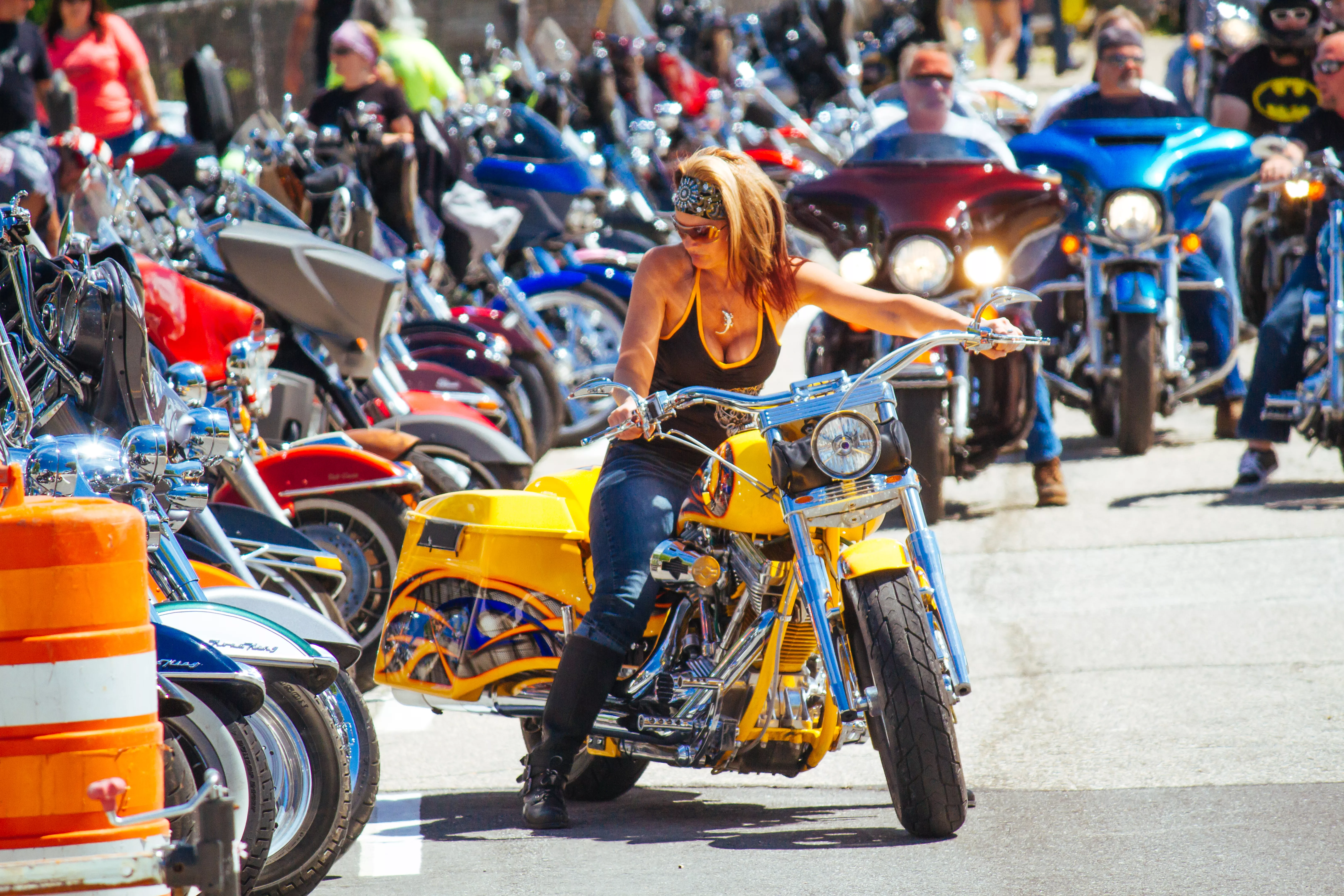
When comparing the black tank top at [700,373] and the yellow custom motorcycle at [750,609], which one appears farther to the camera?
the black tank top at [700,373]

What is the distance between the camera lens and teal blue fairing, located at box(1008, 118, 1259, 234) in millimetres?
9469

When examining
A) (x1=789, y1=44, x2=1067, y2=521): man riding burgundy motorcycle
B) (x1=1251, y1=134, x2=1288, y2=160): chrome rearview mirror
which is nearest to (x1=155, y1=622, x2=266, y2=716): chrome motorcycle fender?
(x1=789, y1=44, x2=1067, y2=521): man riding burgundy motorcycle

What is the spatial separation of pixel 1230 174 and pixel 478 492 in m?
5.72

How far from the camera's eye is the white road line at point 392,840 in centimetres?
454

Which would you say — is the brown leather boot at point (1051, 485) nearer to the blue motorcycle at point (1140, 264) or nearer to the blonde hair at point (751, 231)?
the blue motorcycle at point (1140, 264)

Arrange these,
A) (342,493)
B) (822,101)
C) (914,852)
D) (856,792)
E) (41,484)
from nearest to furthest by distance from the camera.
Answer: (41,484) < (914,852) < (856,792) < (342,493) < (822,101)

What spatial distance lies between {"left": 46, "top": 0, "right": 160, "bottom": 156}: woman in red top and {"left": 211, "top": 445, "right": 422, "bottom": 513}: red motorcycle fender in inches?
263

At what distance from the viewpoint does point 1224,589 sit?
7.20 meters

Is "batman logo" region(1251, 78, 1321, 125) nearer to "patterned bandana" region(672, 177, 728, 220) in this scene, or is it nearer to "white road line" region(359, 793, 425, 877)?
"patterned bandana" region(672, 177, 728, 220)

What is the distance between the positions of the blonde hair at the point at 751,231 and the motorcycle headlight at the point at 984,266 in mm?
2989

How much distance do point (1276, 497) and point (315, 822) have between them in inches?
236

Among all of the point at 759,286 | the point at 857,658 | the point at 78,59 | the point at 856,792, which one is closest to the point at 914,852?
the point at 857,658

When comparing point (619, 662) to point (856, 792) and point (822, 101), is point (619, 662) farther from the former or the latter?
point (822, 101)

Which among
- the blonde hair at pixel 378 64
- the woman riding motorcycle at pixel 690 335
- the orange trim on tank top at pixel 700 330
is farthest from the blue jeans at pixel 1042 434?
the blonde hair at pixel 378 64
